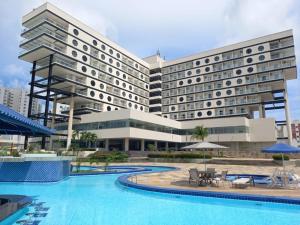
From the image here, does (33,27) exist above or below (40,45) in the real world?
above

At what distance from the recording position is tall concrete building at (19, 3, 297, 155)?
160ft

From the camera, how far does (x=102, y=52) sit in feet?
193

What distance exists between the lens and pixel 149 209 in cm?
950

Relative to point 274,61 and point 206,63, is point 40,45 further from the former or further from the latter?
point 274,61

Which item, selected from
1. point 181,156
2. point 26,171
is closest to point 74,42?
point 181,156

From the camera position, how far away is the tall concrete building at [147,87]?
4872 cm

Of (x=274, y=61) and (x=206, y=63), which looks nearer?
(x=274, y=61)

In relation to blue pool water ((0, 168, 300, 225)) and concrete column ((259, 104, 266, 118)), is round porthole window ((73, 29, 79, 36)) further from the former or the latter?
concrete column ((259, 104, 266, 118))

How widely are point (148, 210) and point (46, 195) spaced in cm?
556

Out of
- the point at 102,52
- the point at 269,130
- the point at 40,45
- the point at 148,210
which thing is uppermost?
the point at 102,52

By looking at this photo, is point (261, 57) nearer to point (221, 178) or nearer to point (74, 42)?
point (74, 42)

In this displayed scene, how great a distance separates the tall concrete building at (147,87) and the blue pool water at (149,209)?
34542 millimetres

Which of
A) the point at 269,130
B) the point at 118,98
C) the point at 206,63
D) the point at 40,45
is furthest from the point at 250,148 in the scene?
the point at 40,45

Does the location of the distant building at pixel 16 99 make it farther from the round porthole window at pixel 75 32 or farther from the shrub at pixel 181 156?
the shrub at pixel 181 156
